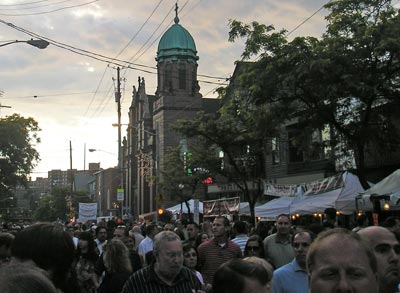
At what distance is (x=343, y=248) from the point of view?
2297mm

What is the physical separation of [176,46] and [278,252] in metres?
63.6

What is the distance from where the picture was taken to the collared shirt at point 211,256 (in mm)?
8414

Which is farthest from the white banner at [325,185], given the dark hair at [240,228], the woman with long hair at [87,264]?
the woman with long hair at [87,264]

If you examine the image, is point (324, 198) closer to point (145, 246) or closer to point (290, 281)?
point (145, 246)

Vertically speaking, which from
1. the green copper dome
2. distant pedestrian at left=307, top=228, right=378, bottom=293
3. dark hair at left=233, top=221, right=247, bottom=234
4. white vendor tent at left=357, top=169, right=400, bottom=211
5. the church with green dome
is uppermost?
the green copper dome

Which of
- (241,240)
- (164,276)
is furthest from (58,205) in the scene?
(164,276)

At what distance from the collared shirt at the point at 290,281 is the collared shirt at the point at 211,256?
3181mm

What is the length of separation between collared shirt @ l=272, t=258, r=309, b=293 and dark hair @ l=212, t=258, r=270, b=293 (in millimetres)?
2088

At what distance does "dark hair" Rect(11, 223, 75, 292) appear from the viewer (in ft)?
10.6

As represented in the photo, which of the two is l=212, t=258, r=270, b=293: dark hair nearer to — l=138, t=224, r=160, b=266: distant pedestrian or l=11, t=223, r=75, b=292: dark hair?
l=11, t=223, r=75, b=292: dark hair

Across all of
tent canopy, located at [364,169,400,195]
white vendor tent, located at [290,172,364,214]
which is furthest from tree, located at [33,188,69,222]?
tent canopy, located at [364,169,400,195]

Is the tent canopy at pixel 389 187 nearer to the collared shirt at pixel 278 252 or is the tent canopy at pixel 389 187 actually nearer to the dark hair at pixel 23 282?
the collared shirt at pixel 278 252

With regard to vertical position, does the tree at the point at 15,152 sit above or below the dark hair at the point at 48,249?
above

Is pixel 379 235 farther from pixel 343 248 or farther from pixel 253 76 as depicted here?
pixel 253 76
